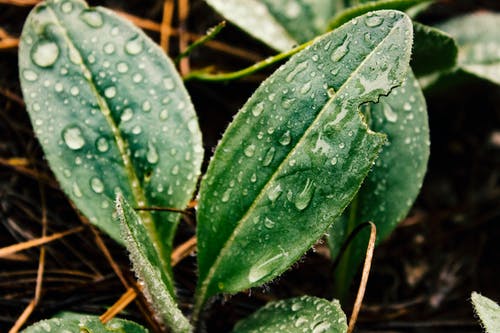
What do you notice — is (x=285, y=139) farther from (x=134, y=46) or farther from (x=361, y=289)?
(x=134, y=46)

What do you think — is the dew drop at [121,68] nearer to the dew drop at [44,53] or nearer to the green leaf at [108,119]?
the green leaf at [108,119]

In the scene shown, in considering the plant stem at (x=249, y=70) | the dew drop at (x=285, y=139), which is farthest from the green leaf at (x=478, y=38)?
the dew drop at (x=285, y=139)

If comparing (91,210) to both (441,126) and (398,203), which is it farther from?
(441,126)

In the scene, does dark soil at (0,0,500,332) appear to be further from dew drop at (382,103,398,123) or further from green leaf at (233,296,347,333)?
dew drop at (382,103,398,123)

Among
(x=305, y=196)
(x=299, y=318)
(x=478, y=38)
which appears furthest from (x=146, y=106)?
(x=478, y=38)

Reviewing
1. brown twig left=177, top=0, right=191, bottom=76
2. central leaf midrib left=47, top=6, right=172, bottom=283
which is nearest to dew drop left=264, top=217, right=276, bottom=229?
central leaf midrib left=47, top=6, right=172, bottom=283

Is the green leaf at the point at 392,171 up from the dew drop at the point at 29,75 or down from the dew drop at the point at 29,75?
down
